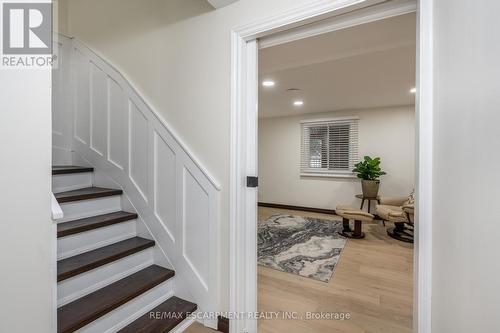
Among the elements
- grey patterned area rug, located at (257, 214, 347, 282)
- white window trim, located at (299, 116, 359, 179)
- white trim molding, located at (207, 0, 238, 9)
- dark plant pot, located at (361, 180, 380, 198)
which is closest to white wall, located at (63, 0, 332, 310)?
white trim molding, located at (207, 0, 238, 9)

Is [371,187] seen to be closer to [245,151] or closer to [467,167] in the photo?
[245,151]

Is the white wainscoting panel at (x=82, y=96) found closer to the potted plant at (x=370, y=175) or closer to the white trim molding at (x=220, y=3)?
the white trim molding at (x=220, y=3)

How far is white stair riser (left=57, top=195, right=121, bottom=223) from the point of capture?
69.6 inches

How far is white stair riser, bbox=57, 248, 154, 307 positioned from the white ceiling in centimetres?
200

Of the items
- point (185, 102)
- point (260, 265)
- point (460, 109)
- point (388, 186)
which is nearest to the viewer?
point (460, 109)

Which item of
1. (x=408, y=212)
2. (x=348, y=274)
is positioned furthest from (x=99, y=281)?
(x=408, y=212)

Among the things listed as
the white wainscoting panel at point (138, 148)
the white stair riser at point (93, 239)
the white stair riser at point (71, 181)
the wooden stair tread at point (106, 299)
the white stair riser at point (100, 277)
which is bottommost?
the wooden stair tread at point (106, 299)

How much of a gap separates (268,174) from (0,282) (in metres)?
5.66

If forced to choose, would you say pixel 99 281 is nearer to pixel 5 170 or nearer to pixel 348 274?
pixel 5 170

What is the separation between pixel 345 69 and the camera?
2732 millimetres

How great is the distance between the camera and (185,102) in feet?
5.66

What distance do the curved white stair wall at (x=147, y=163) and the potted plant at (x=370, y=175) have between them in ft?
13.0

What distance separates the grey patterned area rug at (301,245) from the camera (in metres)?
2.63

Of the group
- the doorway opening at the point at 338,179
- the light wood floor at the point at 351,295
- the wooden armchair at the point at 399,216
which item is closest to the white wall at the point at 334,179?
the doorway opening at the point at 338,179
